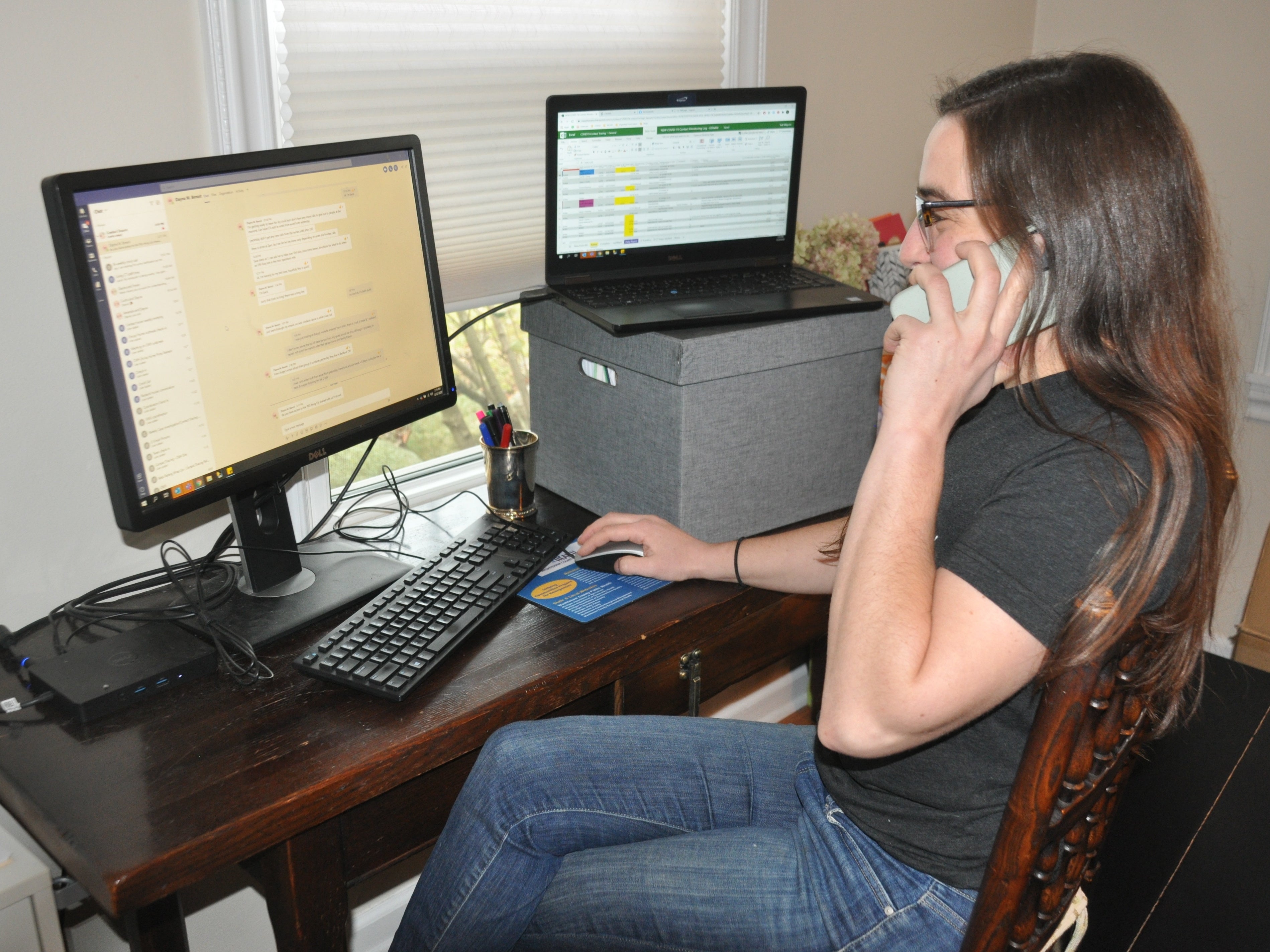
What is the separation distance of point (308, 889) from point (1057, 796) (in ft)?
2.29

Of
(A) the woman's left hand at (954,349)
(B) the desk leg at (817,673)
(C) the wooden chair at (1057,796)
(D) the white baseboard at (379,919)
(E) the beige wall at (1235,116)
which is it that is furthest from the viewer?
(E) the beige wall at (1235,116)

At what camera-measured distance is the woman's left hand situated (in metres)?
0.99

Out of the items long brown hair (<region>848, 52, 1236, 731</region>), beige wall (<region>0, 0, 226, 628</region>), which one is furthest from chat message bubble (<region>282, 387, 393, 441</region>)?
long brown hair (<region>848, 52, 1236, 731</region>)

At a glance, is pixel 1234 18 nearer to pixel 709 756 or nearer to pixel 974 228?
pixel 974 228

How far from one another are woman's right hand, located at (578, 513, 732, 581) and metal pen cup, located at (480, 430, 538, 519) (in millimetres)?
166

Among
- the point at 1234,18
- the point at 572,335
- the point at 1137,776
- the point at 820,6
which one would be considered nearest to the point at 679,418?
the point at 572,335

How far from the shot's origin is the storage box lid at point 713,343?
1.42 m

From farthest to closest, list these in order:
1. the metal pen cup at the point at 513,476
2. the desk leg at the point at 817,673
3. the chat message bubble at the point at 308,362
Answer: the desk leg at the point at 817,673 → the metal pen cup at the point at 513,476 → the chat message bubble at the point at 308,362

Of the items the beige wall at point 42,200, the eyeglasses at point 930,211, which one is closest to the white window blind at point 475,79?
the beige wall at point 42,200

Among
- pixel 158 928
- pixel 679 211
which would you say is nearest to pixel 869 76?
pixel 679 211

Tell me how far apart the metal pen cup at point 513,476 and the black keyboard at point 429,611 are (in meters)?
0.11

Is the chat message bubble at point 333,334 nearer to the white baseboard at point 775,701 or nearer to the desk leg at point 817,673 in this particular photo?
the desk leg at point 817,673

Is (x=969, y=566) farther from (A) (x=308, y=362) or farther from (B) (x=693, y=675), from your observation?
(A) (x=308, y=362)

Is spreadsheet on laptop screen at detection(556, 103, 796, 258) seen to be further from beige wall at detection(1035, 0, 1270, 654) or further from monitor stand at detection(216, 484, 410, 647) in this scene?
beige wall at detection(1035, 0, 1270, 654)
